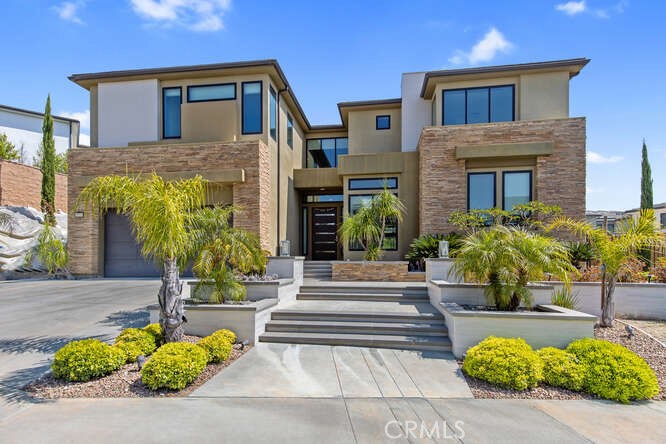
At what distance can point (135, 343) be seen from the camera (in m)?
5.38

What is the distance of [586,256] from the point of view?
10.3 metres

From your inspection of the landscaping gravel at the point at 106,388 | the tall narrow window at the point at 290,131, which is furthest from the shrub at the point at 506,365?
the tall narrow window at the point at 290,131

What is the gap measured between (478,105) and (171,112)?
40.7 feet

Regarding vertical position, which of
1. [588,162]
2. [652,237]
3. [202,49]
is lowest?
[652,237]

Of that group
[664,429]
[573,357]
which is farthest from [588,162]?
[664,429]

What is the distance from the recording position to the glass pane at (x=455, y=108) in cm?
1330

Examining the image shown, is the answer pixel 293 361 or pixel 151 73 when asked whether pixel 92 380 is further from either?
pixel 151 73

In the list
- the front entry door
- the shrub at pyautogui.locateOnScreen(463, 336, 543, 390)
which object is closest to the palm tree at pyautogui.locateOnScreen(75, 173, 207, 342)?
the shrub at pyautogui.locateOnScreen(463, 336, 543, 390)

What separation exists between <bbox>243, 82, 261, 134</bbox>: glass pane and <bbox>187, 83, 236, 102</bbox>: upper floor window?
0.55 m

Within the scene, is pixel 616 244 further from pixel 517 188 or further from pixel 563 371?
pixel 517 188

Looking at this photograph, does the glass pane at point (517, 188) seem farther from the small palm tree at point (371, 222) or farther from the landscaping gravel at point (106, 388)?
the landscaping gravel at point (106, 388)

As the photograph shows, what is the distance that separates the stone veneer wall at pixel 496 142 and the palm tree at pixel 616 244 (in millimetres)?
4925

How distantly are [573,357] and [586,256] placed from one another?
699 centimetres

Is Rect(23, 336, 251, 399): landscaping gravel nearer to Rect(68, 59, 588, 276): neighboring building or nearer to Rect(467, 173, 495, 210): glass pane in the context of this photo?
Rect(68, 59, 588, 276): neighboring building
